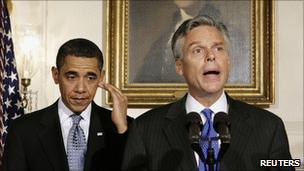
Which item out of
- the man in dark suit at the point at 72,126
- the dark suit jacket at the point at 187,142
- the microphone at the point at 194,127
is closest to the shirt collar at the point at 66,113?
the man in dark suit at the point at 72,126

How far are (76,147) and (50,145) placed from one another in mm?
137

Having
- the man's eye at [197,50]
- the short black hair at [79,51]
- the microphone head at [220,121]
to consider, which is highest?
the short black hair at [79,51]

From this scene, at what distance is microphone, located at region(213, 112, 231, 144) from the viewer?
1452mm

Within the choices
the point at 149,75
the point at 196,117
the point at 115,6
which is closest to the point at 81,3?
the point at 115,6

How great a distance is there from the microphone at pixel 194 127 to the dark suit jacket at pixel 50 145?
3.78ft

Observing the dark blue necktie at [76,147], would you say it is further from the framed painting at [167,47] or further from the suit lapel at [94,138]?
the framed painting at [167,47]

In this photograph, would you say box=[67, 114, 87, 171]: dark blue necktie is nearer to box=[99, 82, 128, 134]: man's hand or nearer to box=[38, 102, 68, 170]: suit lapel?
box=[38, 102, 68, 170]: suit lapel

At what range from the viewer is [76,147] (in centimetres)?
261

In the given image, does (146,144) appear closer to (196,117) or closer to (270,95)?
(196,117)

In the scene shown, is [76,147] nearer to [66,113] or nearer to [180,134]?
[66,113]

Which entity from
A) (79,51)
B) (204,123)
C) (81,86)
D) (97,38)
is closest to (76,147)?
(81,86)

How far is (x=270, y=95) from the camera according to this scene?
4.45 meters

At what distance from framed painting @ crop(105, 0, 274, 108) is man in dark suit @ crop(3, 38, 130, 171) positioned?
1.78 meters

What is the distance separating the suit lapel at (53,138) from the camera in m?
2.55
